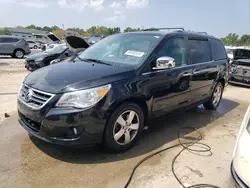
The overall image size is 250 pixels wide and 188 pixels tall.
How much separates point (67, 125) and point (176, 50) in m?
2.35

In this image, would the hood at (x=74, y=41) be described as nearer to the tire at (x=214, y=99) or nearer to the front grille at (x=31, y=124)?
the tire at (x=214, y=99)

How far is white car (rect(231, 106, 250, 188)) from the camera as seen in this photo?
6.42 ft

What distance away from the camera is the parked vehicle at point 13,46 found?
16.8 m

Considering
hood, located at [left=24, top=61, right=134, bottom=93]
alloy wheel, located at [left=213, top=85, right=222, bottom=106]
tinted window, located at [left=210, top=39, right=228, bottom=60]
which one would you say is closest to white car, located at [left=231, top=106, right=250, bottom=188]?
hood, located at [left=24, top=61, right=134, bottom=93]

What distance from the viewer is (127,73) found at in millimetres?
3186

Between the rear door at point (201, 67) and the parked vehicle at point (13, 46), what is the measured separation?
1565cm

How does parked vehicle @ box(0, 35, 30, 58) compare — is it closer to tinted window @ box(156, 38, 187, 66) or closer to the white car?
tinted window @ box(156, 38, 187, 66)

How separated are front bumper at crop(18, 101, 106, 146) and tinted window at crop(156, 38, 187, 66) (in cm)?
151

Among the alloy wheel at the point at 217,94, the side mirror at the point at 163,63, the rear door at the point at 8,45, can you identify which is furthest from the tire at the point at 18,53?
the side mirror at the point at 163,63

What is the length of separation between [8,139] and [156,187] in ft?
7.96

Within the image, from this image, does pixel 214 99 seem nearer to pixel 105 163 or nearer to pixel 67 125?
pixel 105 163

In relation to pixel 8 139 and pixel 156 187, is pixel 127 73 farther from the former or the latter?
pixel 8 139

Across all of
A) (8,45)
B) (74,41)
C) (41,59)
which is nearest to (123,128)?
(74,41)

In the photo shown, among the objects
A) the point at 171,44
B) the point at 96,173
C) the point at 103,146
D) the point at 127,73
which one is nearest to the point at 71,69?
the point at 127,73
